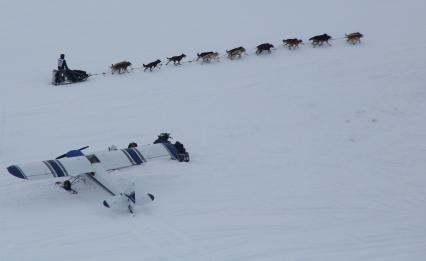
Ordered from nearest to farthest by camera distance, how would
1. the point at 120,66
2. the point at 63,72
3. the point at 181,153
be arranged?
the point at 181,153, the point at 63,72, the point at 120,66

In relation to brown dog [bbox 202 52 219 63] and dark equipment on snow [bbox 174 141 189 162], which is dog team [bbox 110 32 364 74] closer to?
brown dog [bbox 202 52 219 63]

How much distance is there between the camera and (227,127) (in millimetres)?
22812

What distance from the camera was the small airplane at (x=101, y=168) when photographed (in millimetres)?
15797

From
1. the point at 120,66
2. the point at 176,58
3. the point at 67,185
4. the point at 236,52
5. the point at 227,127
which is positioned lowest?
the point at 67,185

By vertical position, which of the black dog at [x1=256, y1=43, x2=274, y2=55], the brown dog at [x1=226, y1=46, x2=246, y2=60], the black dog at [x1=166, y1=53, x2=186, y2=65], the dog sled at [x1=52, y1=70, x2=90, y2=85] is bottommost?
the dog sled at [x1=52, y1=70, x2=90, y2=85]

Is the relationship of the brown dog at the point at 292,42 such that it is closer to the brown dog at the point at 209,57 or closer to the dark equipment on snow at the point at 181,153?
the brown dog at the point at 209,57

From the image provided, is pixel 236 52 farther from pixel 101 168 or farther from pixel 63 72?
pixel 101 168

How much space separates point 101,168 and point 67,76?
11140 mm

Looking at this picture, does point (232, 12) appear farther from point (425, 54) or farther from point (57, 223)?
point (57, 223)

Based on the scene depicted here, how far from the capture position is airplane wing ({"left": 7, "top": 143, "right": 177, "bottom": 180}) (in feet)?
51.8

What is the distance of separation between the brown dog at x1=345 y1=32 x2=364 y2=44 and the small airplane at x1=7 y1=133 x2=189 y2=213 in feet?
50.9

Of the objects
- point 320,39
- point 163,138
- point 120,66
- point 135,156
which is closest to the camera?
point 135,156

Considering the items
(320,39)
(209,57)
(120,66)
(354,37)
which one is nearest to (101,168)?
(120,66)

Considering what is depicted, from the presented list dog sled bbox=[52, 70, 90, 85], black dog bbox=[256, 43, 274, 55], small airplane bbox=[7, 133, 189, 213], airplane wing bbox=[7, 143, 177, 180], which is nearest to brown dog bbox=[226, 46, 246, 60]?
black dog bbox=[256, 43, 274, 55]
